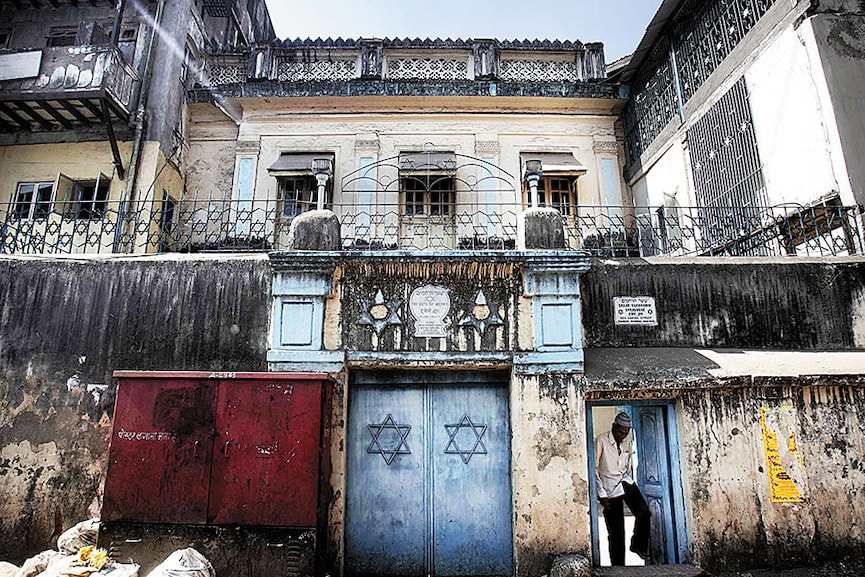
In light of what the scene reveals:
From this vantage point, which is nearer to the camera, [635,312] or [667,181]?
[635,312]

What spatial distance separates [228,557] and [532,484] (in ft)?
10.1

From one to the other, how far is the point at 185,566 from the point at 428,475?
249cm

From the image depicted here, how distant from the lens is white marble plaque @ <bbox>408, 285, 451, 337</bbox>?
5.84m

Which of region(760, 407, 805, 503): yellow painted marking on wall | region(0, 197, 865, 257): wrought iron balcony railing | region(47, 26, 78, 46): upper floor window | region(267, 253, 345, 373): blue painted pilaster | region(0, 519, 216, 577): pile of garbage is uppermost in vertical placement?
region(47, 26, 78, 46): upper floor window

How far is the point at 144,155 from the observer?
11.7 m

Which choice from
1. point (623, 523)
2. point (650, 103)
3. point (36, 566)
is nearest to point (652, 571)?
point (623, 523)

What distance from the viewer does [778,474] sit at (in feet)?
18.0

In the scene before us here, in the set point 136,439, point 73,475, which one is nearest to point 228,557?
point 136,439

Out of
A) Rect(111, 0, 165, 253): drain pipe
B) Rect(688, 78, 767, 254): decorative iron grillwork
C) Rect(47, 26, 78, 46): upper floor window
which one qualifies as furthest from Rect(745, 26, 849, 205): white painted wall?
Rect(47, 26, 78, 46): upper floor window

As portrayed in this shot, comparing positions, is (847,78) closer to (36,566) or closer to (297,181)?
(297,181)

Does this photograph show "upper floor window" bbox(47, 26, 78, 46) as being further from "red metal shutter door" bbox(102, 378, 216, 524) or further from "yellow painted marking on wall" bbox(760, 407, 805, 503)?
"yellow painted marking on wall" bbox(760, 407, 805, 503)

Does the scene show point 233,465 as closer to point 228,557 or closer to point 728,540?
point 228,557

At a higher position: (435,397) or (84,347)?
(84,347)

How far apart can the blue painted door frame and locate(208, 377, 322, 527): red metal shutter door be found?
301 cm
